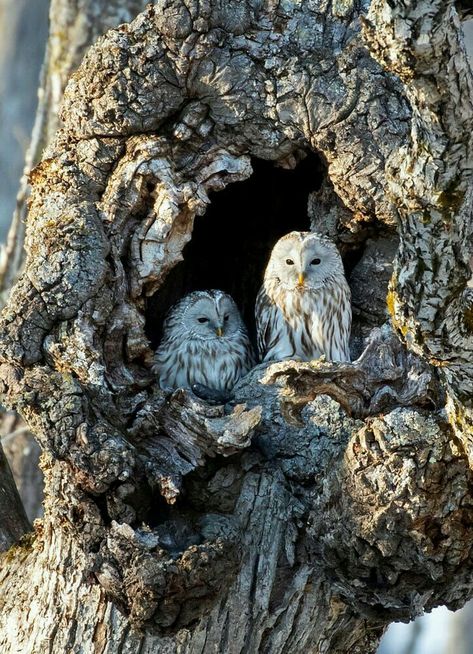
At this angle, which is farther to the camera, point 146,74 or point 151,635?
point 146,74

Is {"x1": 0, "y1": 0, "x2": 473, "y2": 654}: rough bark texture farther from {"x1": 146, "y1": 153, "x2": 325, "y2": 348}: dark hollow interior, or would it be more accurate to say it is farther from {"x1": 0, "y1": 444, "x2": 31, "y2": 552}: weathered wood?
{"x1": 146, "y1": 153, "x2": 325, "y2": 348}: dark hollow interior

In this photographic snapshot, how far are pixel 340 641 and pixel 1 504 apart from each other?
1752mm

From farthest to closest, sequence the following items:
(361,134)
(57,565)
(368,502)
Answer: (361,134) → (57,565) → (368,502)

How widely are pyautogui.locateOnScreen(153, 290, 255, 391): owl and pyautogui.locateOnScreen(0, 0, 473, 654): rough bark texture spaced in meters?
0.78

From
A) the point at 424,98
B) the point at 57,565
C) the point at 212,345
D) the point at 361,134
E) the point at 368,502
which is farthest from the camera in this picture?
the point at 212,345

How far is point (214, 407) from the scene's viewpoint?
5137mm

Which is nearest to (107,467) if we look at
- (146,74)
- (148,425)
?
(148,425)

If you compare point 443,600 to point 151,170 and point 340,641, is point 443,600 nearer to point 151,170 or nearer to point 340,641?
point 340,641

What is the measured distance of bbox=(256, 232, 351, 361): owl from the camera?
6406mm

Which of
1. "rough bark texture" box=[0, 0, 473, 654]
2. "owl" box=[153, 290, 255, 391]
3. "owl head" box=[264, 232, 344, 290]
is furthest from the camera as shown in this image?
"owl" box=[153, 290, 255, 391]

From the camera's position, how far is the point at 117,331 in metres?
5.36

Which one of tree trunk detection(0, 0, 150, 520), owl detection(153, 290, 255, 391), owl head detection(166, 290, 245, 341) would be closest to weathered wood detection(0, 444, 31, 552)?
owl detection(153, 290, 255, 391)

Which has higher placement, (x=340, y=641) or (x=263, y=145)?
(x=263, y=145)

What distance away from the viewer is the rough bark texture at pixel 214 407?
4.81 m
